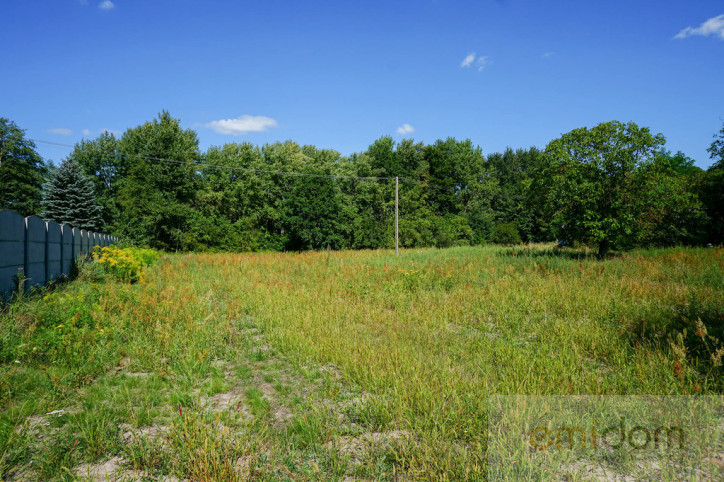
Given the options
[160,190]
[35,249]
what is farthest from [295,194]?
[35,249]

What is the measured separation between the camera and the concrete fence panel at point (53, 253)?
Answer: 11.1 meters

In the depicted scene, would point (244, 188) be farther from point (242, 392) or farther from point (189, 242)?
point (242, 392)

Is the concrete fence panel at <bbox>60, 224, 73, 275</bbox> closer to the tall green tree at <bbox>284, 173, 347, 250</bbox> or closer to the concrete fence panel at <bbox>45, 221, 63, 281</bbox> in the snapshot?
the concrete fence panel at <bbox>45, 221, 63, 281</bbox>

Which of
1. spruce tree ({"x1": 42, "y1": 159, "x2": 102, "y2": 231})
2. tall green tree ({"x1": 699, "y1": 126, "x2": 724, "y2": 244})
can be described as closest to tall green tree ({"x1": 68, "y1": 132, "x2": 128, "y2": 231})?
spruce tree ({"x1": 42, "y1": 159, "x2": 102, "y2": 231})

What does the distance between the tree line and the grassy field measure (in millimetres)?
13281

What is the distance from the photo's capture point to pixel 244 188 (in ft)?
133

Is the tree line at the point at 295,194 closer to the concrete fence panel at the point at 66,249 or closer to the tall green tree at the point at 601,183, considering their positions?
the tall green tree at the point at 601,183

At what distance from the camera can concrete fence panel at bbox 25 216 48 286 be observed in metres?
9.62

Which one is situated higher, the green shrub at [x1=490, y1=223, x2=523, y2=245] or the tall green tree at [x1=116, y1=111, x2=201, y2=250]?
the tall green tree at [x1=116, y1=111, x2=201, y2=250]

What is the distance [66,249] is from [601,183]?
23941 millimetres

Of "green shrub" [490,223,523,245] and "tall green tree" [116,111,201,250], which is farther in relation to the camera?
"green shrub" [490,223,523,245]

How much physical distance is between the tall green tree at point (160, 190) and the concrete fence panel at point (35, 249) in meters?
26.0

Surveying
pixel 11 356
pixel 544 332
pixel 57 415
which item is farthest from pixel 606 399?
pixel 11 356

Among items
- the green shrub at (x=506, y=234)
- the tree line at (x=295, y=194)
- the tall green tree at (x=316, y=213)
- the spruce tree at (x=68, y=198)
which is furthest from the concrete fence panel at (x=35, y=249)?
the green shrub at (x=506, y=234)
